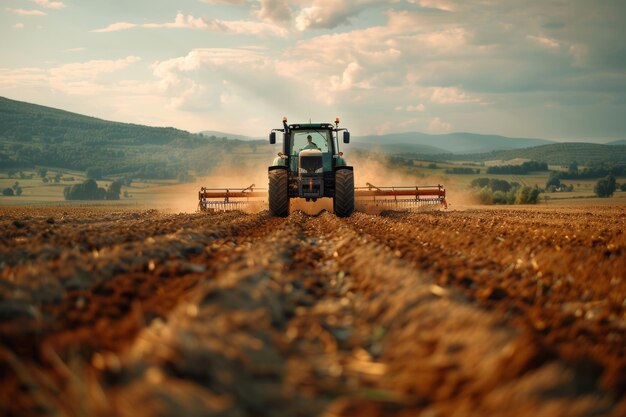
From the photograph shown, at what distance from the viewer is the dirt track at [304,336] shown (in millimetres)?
2992

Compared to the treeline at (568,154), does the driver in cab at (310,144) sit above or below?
below

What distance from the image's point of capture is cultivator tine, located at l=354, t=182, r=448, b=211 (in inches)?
1037

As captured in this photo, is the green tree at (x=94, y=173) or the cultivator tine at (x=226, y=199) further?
the green tree at (x=94, y=173)

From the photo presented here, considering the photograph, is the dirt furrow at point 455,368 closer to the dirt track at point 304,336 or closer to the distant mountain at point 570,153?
the dirt track at point 304,336

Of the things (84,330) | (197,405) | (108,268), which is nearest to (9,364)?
(84,330)

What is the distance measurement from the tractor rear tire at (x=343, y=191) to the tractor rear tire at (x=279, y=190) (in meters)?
1.69

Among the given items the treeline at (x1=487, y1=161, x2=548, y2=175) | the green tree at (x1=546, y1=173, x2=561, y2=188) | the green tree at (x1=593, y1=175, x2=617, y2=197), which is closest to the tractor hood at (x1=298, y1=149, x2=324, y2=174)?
the green tree at (x1=593, y1=175, x2=617, y2=197)

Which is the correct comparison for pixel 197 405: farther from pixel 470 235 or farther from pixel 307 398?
pixel 470 235

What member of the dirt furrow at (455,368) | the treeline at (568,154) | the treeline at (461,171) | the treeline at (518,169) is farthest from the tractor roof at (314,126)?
the treeline at (568,154)

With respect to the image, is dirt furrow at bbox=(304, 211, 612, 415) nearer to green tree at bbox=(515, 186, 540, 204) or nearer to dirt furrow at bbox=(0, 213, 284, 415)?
dirt furrow at bbox=(0, 213, 284, 415)

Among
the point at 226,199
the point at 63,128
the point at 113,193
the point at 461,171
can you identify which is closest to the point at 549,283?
the point at 226,199

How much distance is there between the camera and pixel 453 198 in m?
44.6

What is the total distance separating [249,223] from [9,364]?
11928 millimetres

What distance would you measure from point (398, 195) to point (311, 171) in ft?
28.0
